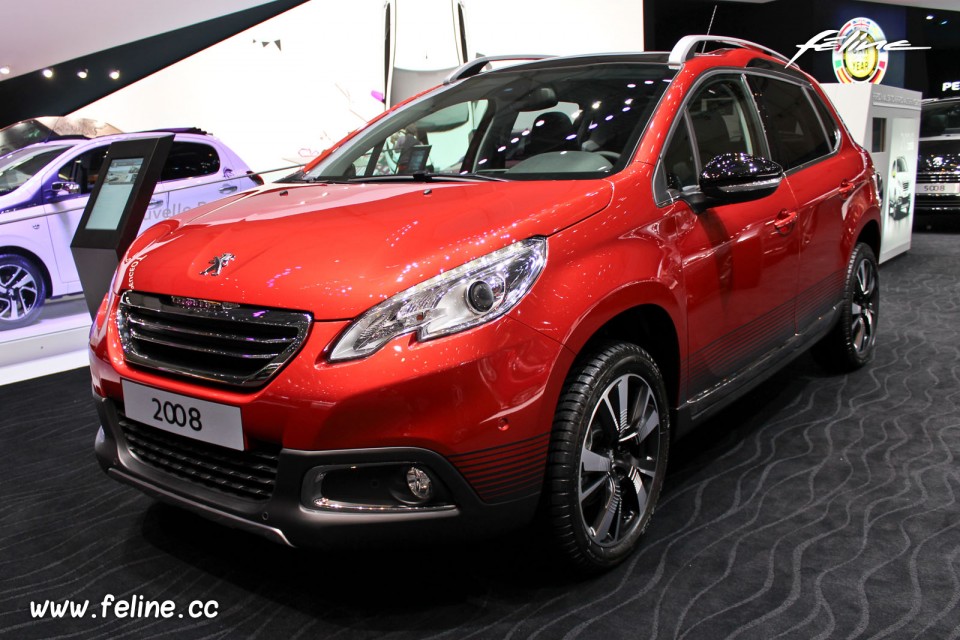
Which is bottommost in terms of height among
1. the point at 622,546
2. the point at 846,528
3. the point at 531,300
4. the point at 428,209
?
the point at 846,528

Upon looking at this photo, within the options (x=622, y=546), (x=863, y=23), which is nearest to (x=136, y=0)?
(x=622, y=546)

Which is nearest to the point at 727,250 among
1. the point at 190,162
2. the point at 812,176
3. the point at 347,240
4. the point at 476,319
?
the point at 812,176

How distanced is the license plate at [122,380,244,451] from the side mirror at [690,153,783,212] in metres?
1.37

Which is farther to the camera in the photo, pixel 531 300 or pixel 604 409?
pixel 604 409

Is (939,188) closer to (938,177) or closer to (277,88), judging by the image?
(938,177)

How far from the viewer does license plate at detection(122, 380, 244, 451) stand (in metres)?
1.70

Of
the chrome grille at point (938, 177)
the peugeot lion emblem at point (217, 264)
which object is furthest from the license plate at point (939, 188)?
the peugeot lion emblem at point (217, 264)

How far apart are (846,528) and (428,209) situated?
1.50 m

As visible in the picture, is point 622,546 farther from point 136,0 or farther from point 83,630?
point 136,0

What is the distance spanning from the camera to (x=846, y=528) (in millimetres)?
2270

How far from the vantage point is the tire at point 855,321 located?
338 cm

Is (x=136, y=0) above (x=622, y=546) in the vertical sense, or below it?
above

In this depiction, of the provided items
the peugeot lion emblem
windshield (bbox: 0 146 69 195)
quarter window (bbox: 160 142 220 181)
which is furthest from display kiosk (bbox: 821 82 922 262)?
windshield (bbox: 0 146 69 195)

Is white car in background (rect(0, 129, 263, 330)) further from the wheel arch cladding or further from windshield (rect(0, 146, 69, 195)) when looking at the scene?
the wheel arch cladding
